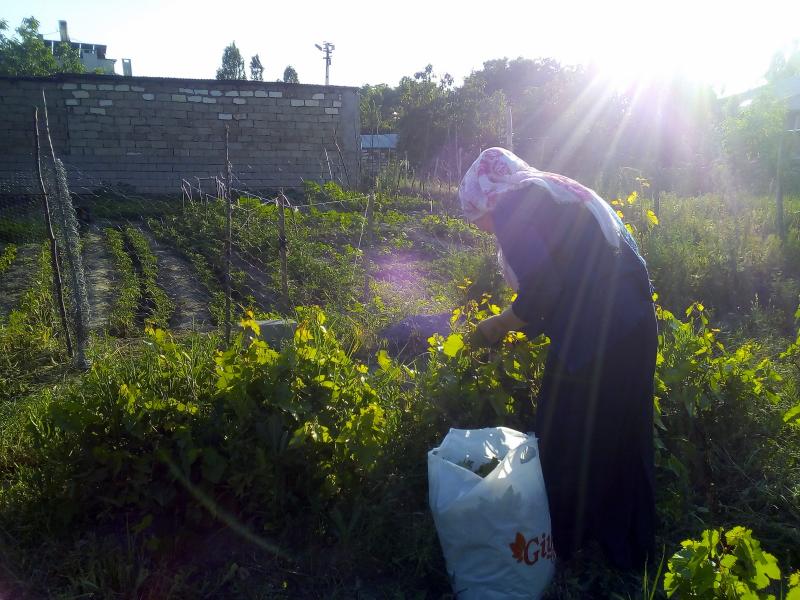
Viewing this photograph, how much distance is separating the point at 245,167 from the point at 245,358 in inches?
484

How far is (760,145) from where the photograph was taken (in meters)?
11.6

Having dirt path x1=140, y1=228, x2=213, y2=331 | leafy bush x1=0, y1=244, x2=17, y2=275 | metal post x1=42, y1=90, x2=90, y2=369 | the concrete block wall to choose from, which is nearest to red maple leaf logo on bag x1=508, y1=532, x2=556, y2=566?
metal post x1=42, y1=90, x2=90, y2=369

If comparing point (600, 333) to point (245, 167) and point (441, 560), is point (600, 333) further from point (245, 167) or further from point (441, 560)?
point (245, 167)

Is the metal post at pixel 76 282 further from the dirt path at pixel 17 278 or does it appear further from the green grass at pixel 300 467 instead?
the dirt path at pixel 17 278

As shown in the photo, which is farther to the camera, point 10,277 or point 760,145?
point 760,145

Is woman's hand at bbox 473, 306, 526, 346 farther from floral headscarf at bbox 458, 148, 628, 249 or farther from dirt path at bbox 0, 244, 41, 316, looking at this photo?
dirt path at bbox 0, 244, 41, 316

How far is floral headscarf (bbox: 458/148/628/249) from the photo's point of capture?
7.71ft

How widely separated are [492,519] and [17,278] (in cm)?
646

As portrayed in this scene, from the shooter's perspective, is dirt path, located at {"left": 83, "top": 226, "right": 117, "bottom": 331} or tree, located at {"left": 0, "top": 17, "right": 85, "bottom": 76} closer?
dirt path, located at {"left": 83, "top": 226, "right": 117, "bottom": 331}

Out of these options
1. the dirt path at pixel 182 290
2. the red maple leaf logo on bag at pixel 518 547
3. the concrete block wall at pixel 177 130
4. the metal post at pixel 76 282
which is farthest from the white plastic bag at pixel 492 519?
the concrete block wall at pixel 177 130

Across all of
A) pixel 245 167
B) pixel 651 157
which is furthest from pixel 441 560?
pixel 651 157

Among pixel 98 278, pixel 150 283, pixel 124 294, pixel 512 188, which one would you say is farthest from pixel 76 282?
pixel 512 188

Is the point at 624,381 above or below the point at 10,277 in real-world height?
above

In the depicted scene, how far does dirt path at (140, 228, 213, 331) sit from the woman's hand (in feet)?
10.4
